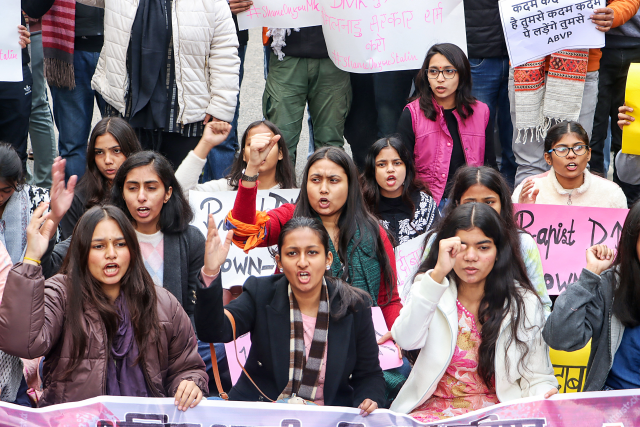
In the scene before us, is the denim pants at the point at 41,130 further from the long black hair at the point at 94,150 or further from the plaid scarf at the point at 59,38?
the long black hair at the point at 94,150

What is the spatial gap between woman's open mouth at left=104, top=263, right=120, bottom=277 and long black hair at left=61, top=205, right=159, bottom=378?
0.20 ft

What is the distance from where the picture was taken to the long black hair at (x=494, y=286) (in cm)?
354

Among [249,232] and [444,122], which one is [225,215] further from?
[444,122]

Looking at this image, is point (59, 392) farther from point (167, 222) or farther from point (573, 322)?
point (573, 322)

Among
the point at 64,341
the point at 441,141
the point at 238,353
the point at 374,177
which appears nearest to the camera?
the point at 64,341

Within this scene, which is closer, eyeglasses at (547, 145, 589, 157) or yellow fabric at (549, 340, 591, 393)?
yellow fabric at (549, 340, 591, 393)

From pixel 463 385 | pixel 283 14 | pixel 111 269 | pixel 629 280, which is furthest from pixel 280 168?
pixel 629 280

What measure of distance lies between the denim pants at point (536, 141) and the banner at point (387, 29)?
25.7 inches

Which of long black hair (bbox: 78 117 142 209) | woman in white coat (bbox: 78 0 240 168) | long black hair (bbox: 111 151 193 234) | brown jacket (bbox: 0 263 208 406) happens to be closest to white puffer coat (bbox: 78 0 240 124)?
woman in white coat (bbox: 78 0 240 168)

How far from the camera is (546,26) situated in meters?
5.56

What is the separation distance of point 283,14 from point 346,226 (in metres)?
2.27

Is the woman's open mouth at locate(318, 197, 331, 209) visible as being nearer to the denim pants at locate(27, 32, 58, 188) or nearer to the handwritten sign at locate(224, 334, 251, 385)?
the handwritten sign at locate(224, 334, 251, 385)

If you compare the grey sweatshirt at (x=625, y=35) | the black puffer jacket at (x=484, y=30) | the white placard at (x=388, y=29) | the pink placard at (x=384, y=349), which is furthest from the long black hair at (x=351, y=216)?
the grey sweatshirt at (x=625, y=35)

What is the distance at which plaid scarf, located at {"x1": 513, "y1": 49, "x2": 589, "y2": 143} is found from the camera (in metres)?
5.72
